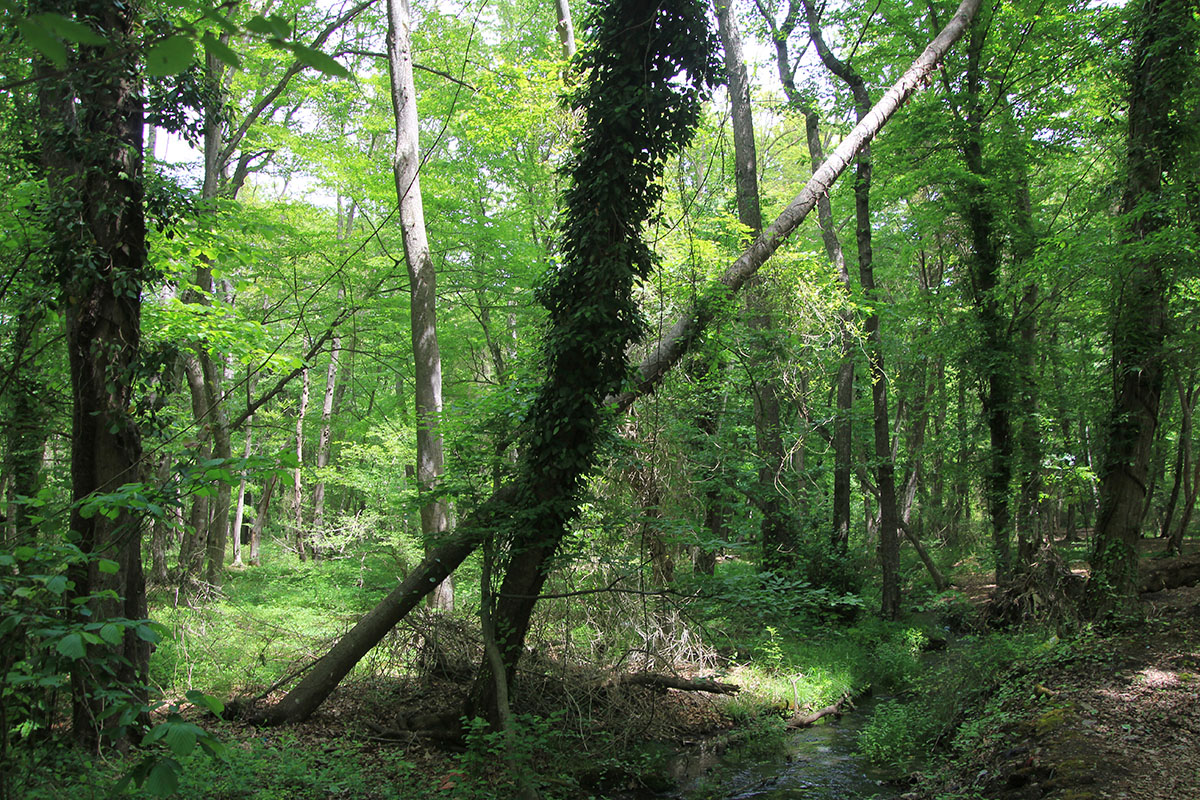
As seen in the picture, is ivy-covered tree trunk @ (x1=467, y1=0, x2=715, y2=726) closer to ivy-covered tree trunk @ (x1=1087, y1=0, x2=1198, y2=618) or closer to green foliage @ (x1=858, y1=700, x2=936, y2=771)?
green foliage @ (x1=858, y1=700, x2=936, y2=771)

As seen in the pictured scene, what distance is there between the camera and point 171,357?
575 cm

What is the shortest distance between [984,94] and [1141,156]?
4.85 meters

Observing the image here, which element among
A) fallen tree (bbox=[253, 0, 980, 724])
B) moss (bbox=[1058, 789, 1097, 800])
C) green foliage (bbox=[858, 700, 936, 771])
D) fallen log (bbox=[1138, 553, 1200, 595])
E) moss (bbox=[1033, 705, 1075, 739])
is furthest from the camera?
fallen log (bbox=[1138, 553, 1200, 595])

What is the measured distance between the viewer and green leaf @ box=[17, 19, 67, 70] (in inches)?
48.2

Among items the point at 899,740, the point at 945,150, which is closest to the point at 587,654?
the point at 899,740

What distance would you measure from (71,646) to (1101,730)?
680 centimetres

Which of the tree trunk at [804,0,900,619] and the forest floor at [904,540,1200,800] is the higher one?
the tree trunk at [804,0,900,619]

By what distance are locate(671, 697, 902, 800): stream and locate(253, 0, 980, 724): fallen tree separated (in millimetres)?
3122

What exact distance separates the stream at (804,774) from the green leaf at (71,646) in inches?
225

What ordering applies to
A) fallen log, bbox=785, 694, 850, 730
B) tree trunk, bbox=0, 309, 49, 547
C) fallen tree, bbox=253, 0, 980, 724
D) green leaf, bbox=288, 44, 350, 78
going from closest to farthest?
green leaf, bbox=288, 44, 350, 78 → tree trunk, bbox=0, 309, 49, 547 → fallen tree, bbox=253, 0, 980, 724 → fallen log, bbox=785, 694, 850, 730

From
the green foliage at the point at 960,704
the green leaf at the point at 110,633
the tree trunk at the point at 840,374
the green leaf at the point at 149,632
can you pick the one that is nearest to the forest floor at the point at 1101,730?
the green foliage at the point at 960,704

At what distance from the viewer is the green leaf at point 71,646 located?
205 cm

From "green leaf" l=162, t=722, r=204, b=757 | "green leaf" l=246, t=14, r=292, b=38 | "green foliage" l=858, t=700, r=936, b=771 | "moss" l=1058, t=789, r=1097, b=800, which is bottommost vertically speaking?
"green foliage" l=858, t=700, r=936, b=771

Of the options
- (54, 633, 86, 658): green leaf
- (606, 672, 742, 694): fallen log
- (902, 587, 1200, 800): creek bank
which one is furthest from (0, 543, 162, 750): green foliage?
(606, 672, 742, 694): fallen log
